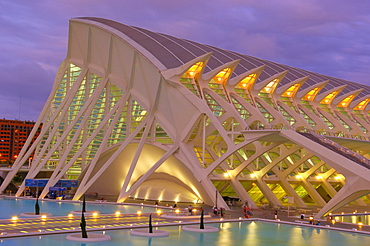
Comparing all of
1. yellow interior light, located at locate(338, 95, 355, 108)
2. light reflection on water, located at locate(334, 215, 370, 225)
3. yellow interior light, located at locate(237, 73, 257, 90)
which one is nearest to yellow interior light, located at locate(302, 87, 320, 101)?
yellow interior light, located at locate(338, 95, 355, 108)

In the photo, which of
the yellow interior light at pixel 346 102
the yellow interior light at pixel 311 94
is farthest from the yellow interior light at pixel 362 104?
the yellow interior light at pixel 311 94

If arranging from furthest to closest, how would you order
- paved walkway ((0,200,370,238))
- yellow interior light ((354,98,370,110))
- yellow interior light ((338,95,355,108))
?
yellow interior light ((354,98,370,110)) → yellow interior light ((338,95,355,108)) → paved walkway ((0,200,370,238))

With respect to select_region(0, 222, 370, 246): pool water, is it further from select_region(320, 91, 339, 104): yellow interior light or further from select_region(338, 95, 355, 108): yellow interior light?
select_region(338, 95, 355, 108): yellow interior light

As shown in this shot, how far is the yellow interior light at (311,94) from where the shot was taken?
62.7m

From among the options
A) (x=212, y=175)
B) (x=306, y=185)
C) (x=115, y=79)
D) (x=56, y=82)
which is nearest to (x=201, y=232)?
(x=212, y=175)

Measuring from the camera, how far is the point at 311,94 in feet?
208

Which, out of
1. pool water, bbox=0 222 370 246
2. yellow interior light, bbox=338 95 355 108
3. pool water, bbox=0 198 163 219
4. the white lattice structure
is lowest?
pool water, bbox=0 222 370 246

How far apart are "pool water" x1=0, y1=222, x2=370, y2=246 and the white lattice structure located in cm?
927

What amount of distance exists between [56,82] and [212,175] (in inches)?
1165

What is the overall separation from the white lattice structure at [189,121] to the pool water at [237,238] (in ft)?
30.4

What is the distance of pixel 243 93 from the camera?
57.7 meters

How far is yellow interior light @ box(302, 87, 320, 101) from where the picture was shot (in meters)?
62.7

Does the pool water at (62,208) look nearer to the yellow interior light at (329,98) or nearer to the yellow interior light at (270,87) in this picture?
the yellow interior light at (270,87)

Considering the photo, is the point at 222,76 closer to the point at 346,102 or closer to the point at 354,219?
the point at 354,219
